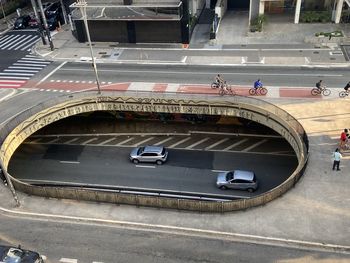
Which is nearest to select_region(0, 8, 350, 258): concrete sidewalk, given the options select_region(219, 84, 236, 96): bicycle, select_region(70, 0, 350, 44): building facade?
select_region(219, 84, 236, 96): bicycle

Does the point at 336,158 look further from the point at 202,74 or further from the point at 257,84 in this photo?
the point at 202,74

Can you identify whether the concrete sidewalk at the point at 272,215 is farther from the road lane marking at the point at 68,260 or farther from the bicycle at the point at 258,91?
the bicycle at the point at 258,91

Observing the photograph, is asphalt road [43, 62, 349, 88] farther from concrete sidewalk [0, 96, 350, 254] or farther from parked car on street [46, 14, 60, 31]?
parked car on street [46, 14, 60, 31]

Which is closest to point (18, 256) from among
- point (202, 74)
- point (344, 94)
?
point (202, 74)

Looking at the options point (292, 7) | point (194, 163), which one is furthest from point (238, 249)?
point (292, 7)

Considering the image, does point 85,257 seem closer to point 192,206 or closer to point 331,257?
point 192,206

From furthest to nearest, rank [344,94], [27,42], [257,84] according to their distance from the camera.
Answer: [27,42] → [257,84] → [344,94]

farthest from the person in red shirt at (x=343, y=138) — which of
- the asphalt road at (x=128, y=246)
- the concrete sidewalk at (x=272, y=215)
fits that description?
the asphalt road at (x=128, y=246)
